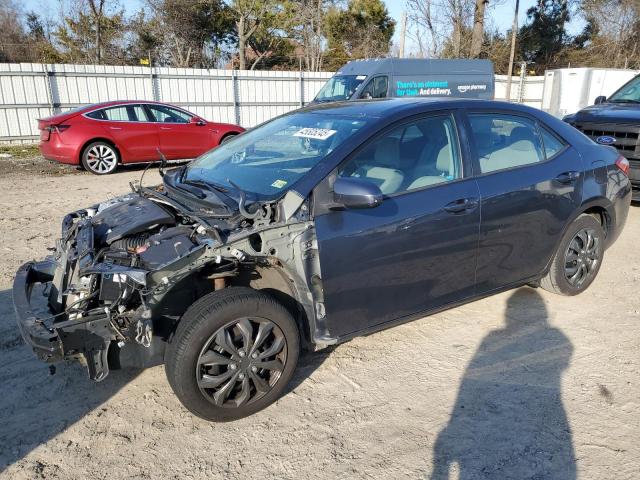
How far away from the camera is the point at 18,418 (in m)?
2.96

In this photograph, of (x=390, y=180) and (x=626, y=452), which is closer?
(x=626, y=452)

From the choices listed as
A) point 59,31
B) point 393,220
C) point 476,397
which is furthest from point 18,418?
point 59,31

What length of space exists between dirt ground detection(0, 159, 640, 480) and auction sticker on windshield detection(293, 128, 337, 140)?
1500 millimetres

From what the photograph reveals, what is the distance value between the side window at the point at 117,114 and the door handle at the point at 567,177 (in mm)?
9458

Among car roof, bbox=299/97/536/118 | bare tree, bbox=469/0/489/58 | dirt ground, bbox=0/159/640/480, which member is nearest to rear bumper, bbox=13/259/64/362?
dirt ground, bbox=0/159/640/480

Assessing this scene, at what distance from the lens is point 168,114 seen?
11.6 metres

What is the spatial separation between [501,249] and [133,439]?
2.69 meters

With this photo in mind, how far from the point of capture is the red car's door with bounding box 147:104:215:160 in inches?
452

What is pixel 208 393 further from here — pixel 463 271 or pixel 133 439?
pixel 463 271

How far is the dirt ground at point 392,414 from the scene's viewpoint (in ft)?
8.64

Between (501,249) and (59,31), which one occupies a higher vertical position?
(59,31)

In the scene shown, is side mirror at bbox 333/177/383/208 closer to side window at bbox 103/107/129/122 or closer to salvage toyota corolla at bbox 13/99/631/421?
salvage toyota corolla at bbox 13/99/631/421

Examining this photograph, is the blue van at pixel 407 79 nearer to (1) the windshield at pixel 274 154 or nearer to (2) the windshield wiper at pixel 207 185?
(1) the windshield at pixel 274 154

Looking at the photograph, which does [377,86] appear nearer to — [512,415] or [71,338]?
[512,415]
